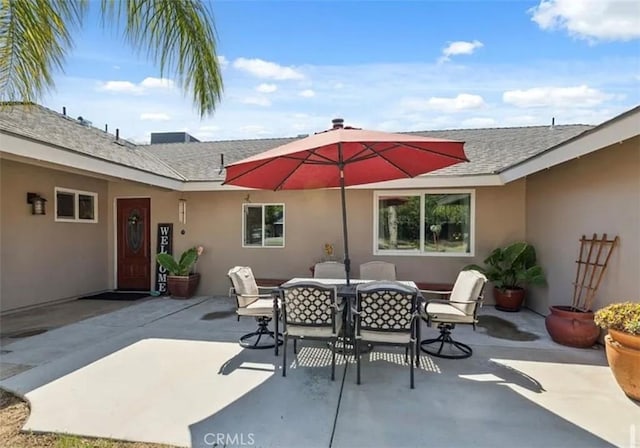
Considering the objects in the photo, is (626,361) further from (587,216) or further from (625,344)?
(587,216)

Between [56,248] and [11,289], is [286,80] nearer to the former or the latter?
[56,248]

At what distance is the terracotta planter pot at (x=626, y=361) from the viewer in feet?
10.9

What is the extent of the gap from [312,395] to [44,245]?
23.9ft

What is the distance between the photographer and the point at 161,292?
895 cm

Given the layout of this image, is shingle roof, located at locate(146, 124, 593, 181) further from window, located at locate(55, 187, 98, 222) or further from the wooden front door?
window, located at locate(55, 187, 98, 222)

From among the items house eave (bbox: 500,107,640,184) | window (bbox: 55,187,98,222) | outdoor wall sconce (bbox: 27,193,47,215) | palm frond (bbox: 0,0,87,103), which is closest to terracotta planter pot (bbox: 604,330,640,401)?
house eave (bbox: 500,107,640,184)

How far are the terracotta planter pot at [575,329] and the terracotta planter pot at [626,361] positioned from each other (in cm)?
140

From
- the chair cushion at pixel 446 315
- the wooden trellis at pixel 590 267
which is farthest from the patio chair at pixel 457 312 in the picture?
the wooden trellis at pixel 590 267

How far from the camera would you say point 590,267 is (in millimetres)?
5375

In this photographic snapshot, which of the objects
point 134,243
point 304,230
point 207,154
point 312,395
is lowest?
point 312,395

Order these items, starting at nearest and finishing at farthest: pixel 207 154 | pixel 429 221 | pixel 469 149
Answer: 1. pixel 429 221
2. pixel 469 149
3. pixel 207 154

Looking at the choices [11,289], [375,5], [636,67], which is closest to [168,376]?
[11,289]

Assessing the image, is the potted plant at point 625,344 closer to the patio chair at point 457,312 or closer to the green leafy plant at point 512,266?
the patio chair at point 457,312

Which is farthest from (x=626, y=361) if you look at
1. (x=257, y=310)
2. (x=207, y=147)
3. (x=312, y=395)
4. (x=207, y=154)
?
(x=207, y=147)
